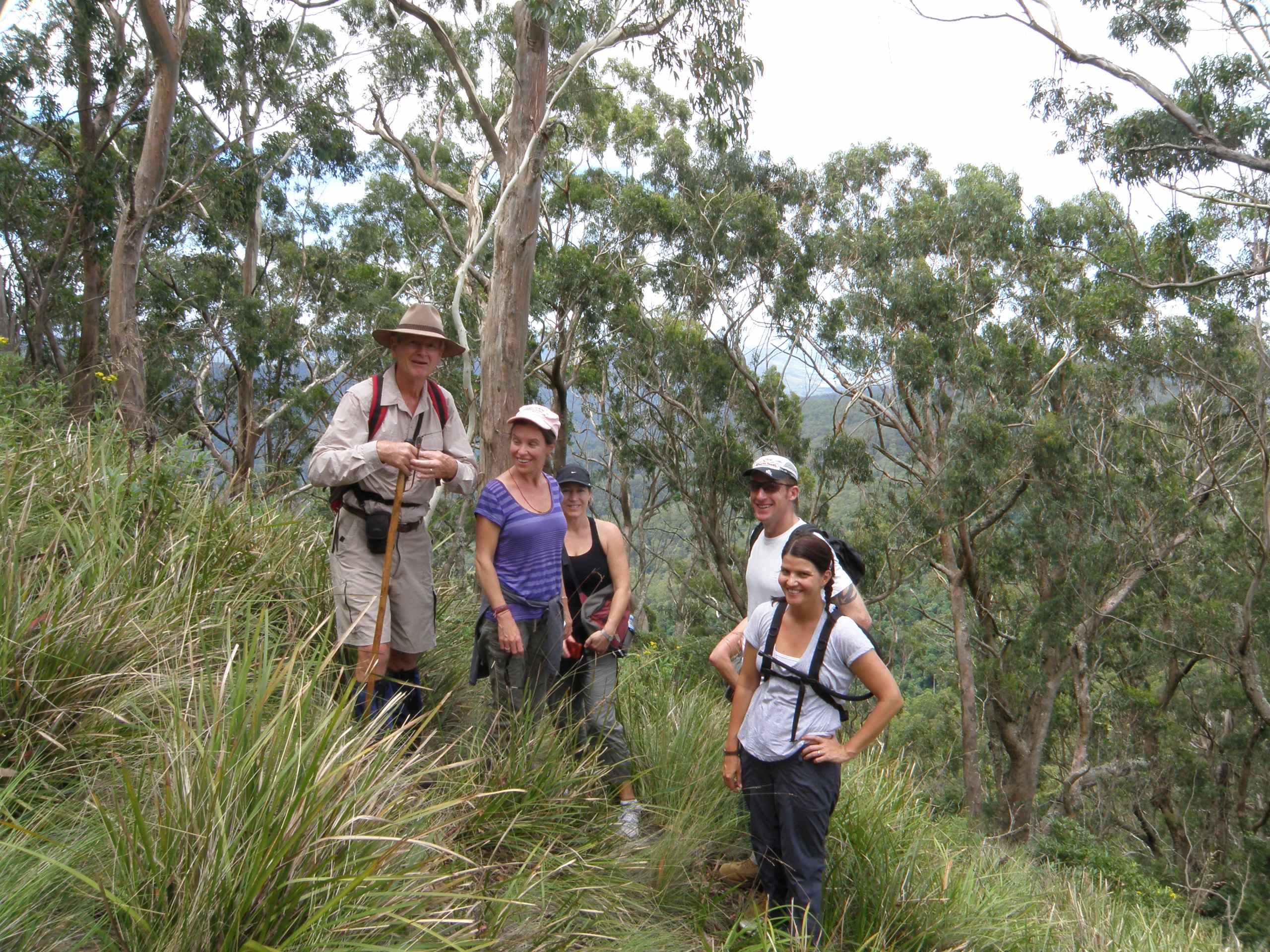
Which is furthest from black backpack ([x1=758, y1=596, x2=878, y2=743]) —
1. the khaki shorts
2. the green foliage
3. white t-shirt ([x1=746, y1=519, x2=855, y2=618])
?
the green foliage

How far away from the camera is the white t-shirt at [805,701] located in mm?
3020

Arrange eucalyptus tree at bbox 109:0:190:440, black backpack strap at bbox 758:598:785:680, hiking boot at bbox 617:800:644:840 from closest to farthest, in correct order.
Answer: black backpack strap at bbox 758:598:785:680
hiking boot at bbox 617:800:644:840
eucalyptus tree at bbox 109:0:190:440

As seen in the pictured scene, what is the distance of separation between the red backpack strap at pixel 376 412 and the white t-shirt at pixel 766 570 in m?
1.44

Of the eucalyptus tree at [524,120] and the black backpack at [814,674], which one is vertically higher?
the eucalyptus tree at [524,120]

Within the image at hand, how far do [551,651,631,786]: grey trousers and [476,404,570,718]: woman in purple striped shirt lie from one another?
23 centimetres

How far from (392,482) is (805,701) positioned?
1615 mm

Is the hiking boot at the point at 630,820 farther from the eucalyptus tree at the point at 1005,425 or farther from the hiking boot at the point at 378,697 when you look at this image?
the eucalyptus tree at the point at 1005,425

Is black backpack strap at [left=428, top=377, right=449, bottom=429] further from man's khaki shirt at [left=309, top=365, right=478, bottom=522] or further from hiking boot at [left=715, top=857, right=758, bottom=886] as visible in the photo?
hiking boot at [left=715, top=857, right=758, bottom=886]

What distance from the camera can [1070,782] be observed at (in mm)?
17406

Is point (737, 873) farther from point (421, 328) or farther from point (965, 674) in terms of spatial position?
point (965, 674)

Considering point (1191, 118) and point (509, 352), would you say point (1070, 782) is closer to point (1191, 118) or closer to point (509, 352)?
point (1191, 118)

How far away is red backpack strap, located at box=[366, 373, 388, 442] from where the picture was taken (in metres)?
3.45

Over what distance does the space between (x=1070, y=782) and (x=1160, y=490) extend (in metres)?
5.55

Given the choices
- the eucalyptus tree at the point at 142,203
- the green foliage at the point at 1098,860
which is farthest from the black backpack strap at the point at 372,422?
the green foliage at the point at 1098,860
